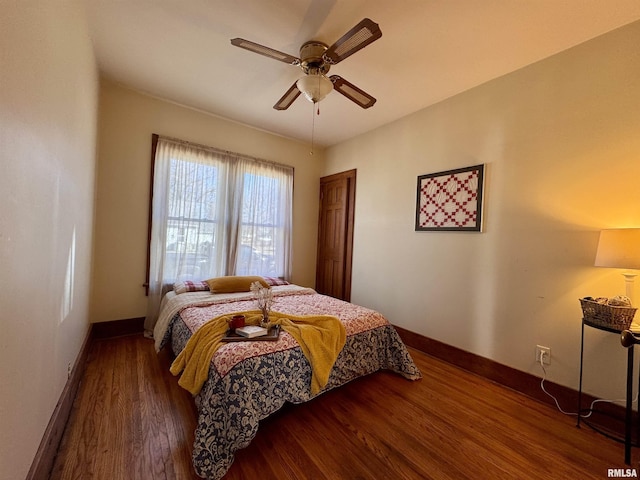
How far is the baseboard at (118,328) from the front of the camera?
2.87 meters

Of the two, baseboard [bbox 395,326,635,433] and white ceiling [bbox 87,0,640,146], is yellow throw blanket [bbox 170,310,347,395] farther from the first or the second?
white ceiling [bbox 87,0,640,146]

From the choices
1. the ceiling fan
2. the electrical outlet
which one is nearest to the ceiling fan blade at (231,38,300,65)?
the ceiling fan

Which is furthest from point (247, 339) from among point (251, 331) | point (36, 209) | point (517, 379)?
point (517, 379)

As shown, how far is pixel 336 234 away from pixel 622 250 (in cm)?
309

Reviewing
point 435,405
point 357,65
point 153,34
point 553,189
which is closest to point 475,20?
point 357,65

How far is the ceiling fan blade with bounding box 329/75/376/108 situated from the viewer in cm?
207

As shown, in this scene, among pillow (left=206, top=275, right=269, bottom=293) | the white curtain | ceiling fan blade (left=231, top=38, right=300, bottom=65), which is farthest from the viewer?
the white curtain

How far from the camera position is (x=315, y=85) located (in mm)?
2059

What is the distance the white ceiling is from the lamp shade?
4.74 ft

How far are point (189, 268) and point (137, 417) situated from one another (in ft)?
6.00

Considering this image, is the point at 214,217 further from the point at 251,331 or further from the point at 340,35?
the point at 340,35

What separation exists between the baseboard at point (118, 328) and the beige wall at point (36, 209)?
1.16m

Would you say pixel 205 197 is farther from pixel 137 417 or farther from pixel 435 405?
pixel 435 405

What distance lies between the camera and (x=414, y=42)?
2.05 m
